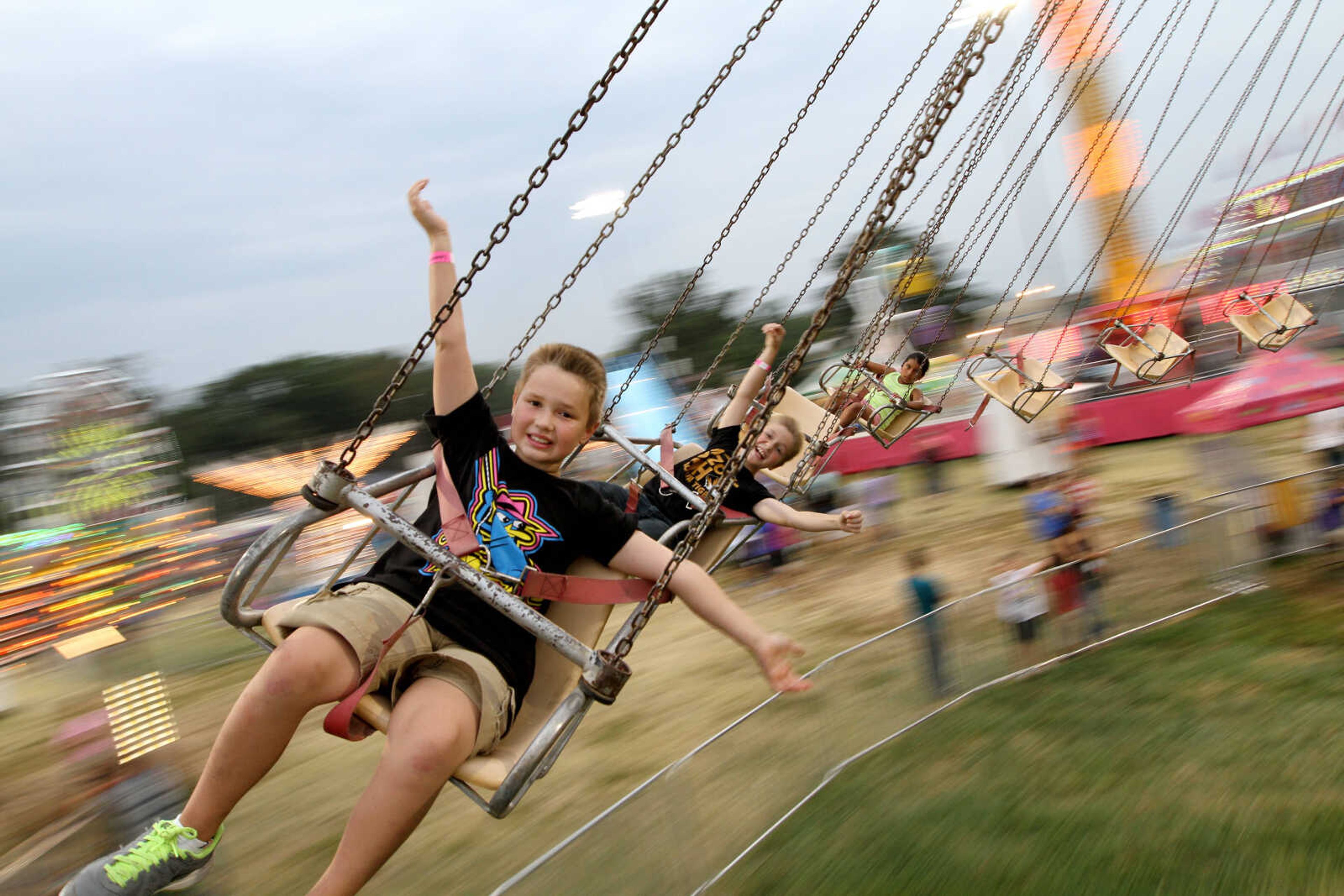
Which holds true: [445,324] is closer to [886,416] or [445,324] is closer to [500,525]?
[500,525]

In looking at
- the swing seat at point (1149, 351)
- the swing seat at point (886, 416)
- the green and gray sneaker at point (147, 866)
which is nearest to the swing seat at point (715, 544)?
the green and gray sneaker at point (147, 866)

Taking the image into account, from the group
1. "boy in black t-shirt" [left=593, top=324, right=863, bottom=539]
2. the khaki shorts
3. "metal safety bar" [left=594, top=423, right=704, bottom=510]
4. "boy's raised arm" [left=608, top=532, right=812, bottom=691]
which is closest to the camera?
the khaki shorts

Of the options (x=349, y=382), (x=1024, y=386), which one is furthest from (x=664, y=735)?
(x=349, y=382)

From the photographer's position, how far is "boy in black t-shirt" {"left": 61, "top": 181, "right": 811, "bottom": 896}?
5.93 feet

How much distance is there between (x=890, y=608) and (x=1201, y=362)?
9609mm

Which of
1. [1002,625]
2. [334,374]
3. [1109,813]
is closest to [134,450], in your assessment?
[1002,625]

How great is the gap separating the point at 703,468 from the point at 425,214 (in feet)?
7.55

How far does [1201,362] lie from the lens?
14.1 meters

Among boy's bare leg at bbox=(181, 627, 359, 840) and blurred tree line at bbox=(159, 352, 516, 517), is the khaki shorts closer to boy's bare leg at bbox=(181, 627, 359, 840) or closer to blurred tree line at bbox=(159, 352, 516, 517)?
boy's bare leg at bbox=(181, 627, 359, 840)

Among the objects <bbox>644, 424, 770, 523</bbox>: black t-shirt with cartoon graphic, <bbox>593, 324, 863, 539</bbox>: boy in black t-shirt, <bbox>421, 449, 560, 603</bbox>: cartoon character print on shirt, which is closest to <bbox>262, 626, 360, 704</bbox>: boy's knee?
<bbox>421, 449, 560, 603</bbox>: cartoon character print on shirt

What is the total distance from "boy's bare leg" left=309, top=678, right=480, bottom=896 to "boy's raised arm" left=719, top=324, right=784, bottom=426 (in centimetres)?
263

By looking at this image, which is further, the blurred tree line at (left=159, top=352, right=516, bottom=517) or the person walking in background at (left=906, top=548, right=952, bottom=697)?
the blurred tree line at (left=159, top=352, right=516, bottom=517)

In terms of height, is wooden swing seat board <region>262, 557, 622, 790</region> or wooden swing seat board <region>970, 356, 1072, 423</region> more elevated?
wooden swing seat board <region>262, 557, 622, 790</region>

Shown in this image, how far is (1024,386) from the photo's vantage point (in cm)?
684
